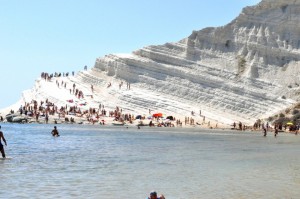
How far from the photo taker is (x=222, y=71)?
281 feet

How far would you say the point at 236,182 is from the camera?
58.9 feet

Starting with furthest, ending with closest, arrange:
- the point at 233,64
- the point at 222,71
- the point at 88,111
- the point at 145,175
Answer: the point at 233,64
the point at 222,71
the point at 88,111
the point at 145,175

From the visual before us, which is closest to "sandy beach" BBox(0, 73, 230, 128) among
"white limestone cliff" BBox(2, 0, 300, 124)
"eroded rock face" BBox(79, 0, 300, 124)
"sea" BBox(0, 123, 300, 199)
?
"white limestone cliff" BBox(2, 0, 300, 124)

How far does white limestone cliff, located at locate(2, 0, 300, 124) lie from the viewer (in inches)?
3155

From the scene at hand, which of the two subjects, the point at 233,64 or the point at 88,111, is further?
the point at 233,64

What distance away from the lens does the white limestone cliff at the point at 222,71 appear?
80.1 metres

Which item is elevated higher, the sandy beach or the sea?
the sandy beach

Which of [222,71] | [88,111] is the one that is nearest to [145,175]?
[88,111]

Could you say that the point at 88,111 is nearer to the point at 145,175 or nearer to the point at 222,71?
the point at 222,71

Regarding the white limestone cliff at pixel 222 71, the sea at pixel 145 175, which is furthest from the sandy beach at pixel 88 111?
the sea at pixel 145 175

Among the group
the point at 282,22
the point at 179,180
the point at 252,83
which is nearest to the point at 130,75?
the point at 252,83

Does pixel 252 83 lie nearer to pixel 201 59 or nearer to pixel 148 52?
pixel 201 59

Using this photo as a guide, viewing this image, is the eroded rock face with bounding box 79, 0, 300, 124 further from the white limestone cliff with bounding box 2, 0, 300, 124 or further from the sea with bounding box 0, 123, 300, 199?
the sea with bounding box 0, 123, 300, 199

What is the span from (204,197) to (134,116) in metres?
62.4
